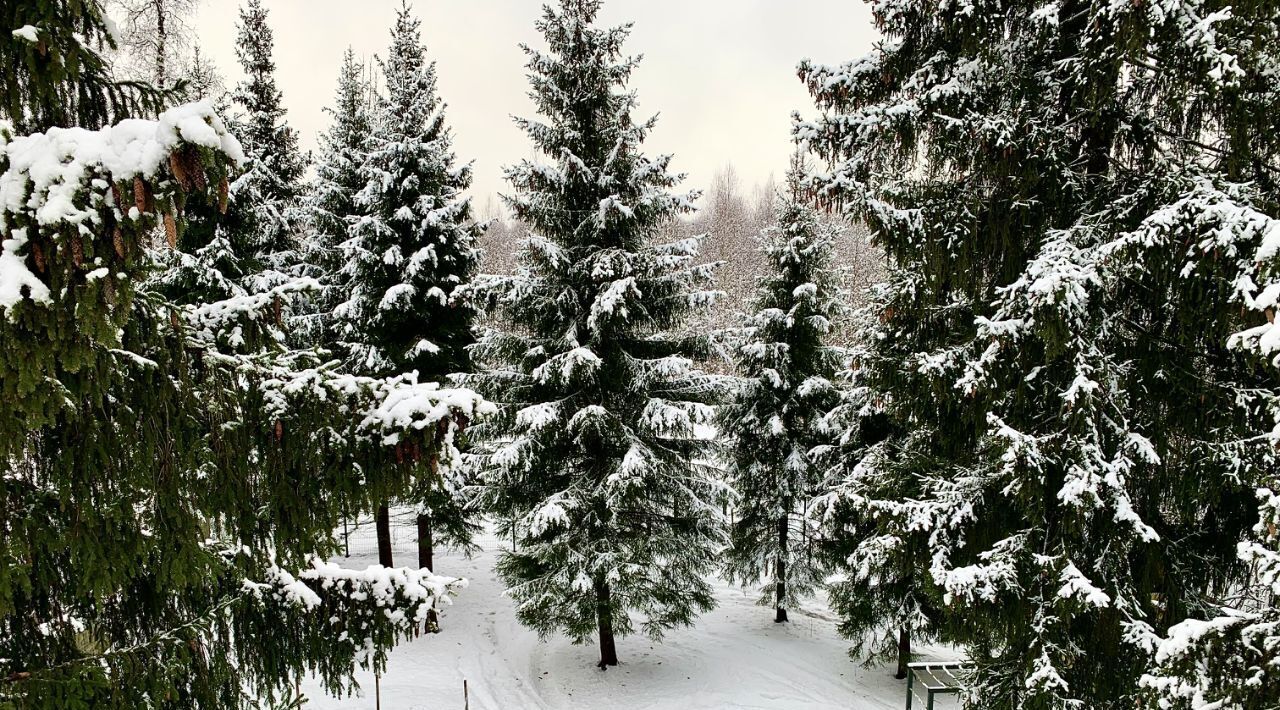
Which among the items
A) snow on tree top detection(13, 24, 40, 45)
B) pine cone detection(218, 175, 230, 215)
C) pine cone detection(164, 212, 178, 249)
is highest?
snow on tree top detection(13, 24, 40, 45)

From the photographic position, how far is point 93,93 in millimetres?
2803

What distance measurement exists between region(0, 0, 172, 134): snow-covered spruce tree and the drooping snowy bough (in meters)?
0.56

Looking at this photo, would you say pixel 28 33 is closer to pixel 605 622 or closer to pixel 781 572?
pixel 605 622

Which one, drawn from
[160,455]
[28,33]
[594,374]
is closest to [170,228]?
[28,33]

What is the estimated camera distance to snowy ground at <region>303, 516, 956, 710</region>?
10.8m

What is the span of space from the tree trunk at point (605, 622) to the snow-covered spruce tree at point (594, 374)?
4cm

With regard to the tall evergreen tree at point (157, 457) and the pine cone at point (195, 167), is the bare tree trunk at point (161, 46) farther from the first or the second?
the pine cone at point (195, 167)

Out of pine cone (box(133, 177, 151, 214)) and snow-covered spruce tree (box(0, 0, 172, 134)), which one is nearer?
pine cone (box(133, 177, 151, 214))

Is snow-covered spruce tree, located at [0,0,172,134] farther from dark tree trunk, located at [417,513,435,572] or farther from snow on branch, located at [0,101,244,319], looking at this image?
dark tree trunk, located at [417,513,435,572]

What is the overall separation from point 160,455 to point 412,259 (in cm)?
1043

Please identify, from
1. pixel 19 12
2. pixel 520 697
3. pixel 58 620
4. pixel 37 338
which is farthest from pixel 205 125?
pixel 520 697

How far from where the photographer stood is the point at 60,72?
242 cm

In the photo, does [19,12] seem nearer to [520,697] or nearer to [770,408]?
[520,697]

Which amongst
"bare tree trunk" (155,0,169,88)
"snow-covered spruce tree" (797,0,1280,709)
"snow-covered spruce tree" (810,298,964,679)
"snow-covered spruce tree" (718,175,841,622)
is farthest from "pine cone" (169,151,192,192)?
"snow-covered spruce tree" (718,175,841,622)
